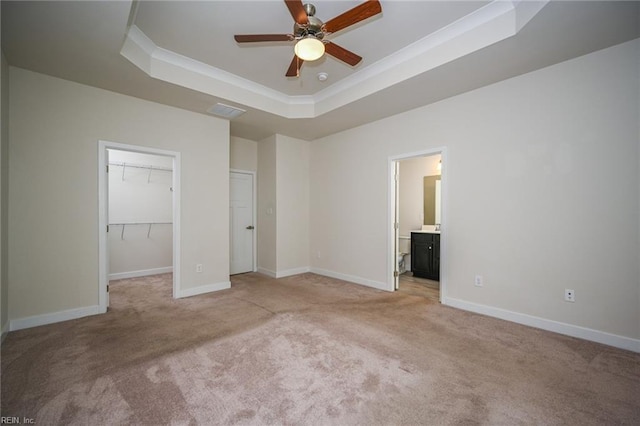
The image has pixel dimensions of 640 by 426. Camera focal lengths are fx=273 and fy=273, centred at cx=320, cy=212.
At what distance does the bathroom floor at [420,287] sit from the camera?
4.01 meters

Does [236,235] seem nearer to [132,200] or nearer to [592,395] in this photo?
[132,200]

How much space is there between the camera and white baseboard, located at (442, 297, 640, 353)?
240cm

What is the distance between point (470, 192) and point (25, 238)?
5.01 m

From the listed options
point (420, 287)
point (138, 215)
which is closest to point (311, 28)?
point (420, 287)

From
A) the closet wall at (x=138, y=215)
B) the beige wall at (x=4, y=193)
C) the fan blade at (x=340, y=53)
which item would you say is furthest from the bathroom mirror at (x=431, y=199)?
the beige wall at (x=4, y=193)

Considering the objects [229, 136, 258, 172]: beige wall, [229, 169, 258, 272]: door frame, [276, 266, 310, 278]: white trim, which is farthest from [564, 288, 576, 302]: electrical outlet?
[229, 136, 258, 172]: beige wall

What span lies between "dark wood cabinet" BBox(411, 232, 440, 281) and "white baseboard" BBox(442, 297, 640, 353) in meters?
1.31

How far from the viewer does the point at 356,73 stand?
3.52m

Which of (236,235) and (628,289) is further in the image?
(236,235)

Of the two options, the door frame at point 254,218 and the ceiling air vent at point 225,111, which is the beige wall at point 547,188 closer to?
the ceiling air vent at point 225,111

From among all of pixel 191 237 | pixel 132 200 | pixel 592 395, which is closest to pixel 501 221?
pixel 592 395

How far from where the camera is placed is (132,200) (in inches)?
207

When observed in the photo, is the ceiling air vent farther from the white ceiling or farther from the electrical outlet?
the electrical outlet

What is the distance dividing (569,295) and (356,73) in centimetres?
338
